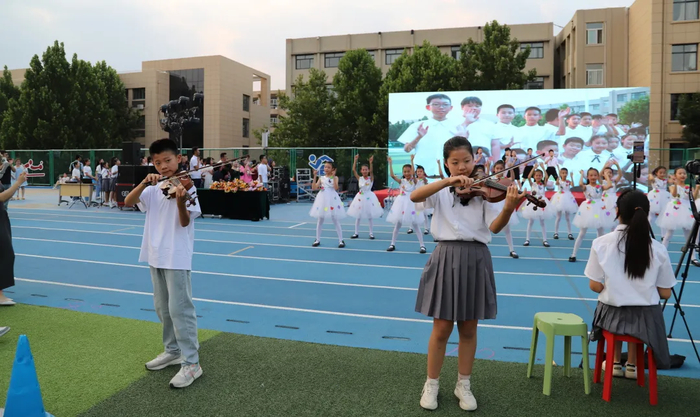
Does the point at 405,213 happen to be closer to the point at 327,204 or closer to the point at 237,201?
the point at 327,204

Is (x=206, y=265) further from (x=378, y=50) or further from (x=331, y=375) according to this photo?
(x=378, y=50)

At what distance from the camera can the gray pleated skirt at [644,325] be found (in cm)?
355

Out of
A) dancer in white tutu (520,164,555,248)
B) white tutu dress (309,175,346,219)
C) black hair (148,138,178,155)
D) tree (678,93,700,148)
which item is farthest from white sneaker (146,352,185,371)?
tree (678,93,700,148)

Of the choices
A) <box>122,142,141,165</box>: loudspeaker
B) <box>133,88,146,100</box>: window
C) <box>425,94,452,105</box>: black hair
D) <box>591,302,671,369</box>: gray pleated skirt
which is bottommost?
<box>591,302,671,369</box>: gray pleated skirt

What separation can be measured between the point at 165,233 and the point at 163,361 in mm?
1033

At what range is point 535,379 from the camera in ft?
13.1

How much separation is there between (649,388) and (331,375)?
2.22 m

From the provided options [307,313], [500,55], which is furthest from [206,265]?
[500,55]

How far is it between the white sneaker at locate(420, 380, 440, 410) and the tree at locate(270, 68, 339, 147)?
1440 inches

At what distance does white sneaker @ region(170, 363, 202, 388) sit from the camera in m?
A: 3.81

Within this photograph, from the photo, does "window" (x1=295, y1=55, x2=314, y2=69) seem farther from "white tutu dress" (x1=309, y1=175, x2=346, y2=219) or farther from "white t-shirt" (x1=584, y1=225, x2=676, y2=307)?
"white t-shirt" (x1=584, y1=225, x2=676, y2=307)

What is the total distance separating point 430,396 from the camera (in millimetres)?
3529

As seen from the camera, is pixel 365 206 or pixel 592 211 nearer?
pixel 592 211

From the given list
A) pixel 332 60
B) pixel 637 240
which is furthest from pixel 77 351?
pixel 332 60
